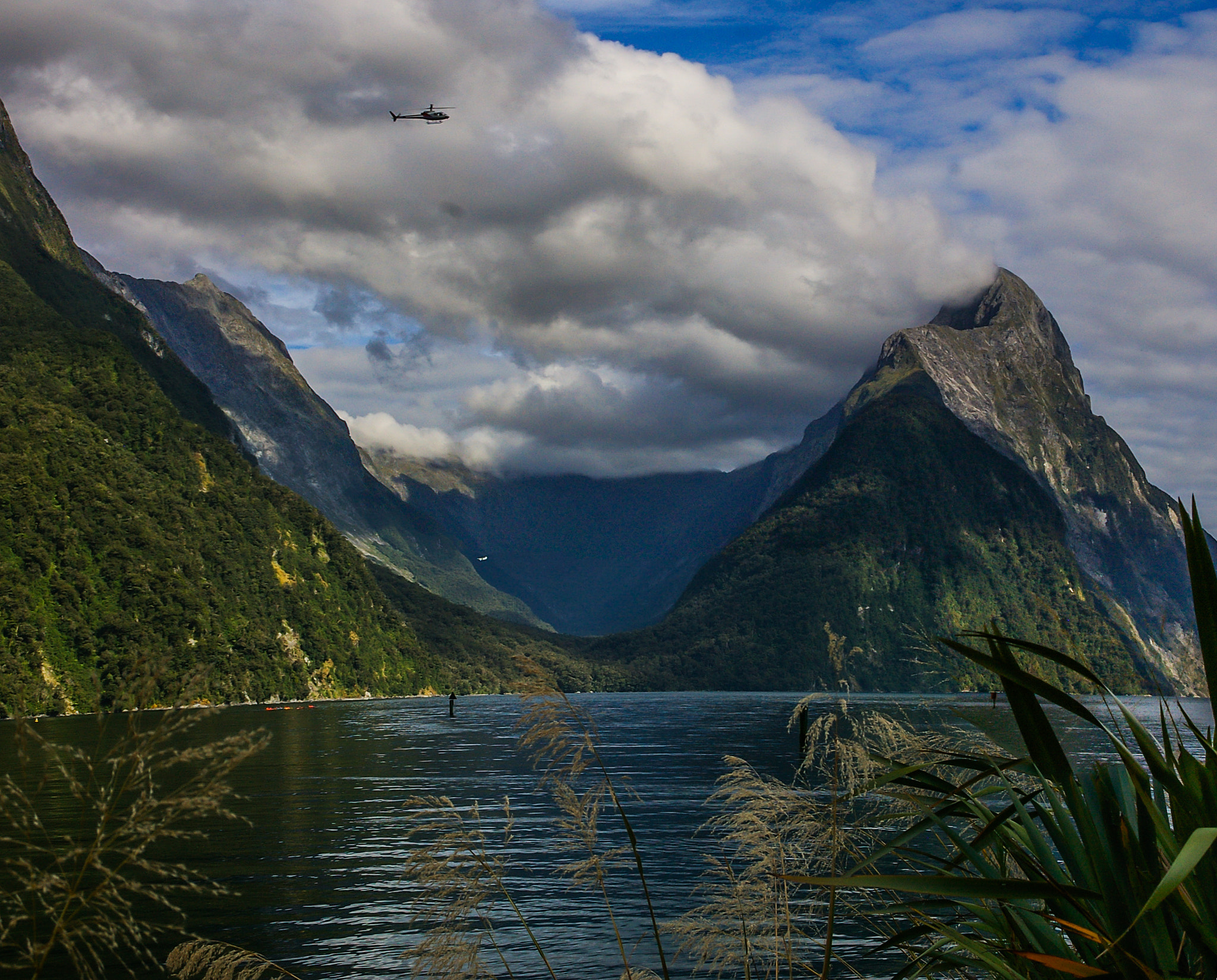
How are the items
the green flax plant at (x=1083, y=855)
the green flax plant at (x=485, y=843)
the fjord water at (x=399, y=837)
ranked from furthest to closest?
the fjord water at (x=399, y=837)
the green flax plant at (x=485, y=843)
the green flax plant at (x=1083, y=855)

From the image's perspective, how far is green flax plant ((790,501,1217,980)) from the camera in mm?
4004

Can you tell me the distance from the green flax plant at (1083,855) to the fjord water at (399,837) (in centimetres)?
80

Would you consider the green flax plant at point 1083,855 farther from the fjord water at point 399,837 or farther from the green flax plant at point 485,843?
the green flax plant at point 485,843

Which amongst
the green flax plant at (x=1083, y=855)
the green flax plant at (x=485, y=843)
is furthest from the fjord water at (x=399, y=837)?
the green flax plant at (x=485, y=843)

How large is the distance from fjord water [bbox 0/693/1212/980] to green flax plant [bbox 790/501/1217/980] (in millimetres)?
805

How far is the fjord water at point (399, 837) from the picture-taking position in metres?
27.4

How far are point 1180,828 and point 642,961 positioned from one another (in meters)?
27.0

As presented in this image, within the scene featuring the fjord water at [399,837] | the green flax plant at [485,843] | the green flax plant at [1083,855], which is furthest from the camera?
the fjord water at [399,837]

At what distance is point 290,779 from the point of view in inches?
2655

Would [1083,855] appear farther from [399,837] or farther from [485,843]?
[399,837]

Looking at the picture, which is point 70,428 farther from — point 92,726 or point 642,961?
point 642,961

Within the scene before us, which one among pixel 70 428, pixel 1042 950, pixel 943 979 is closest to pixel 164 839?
pixel 943 979

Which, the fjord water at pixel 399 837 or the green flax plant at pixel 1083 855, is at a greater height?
the green flax plant at pixel 1083 855

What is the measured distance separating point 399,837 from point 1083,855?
4502 centimetres
